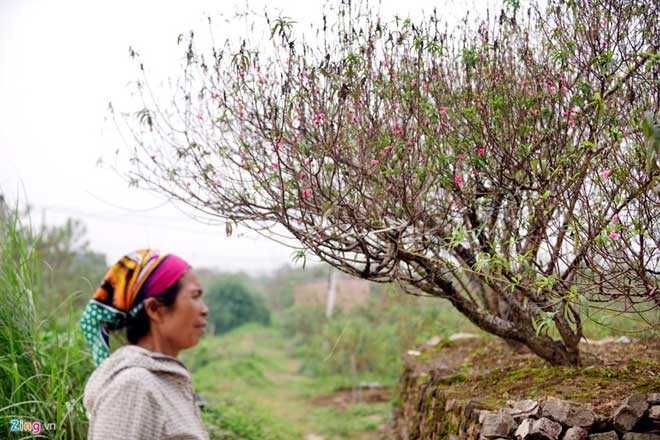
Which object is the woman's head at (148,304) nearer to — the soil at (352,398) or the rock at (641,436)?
the rock at (641,436)

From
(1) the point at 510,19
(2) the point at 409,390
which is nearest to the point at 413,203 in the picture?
(1) the point at 510,19

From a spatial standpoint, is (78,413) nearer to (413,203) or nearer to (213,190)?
(213,190)

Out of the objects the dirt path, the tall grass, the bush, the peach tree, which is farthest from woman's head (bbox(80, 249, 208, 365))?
the bush

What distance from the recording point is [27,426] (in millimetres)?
3395

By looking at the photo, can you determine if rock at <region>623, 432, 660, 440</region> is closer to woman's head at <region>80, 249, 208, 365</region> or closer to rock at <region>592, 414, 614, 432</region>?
rock at <region>592, 414, 614, 432</region>

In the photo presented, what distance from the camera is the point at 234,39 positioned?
3.68m

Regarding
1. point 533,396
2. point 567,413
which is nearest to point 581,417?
point 567,413

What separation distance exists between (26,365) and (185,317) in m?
2.29

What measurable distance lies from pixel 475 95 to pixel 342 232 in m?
1.01

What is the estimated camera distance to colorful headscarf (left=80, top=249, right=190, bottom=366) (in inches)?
73.8

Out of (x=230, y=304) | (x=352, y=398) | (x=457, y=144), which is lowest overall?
(x=352, y=398)

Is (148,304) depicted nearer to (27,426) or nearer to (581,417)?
(27,426)

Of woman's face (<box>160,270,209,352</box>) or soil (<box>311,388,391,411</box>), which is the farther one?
soil (<box>311,388,391,411</box>)

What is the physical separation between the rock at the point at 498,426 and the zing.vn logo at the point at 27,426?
2243 mm
